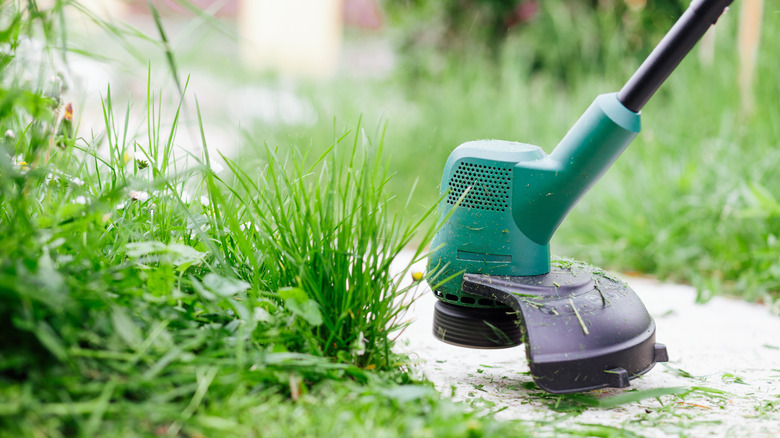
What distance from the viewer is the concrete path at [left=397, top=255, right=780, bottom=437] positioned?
4.32ft

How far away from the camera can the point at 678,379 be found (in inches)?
63.9

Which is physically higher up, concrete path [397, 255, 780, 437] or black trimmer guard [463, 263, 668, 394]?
black trimmer guard [463, 263, 668, 394]

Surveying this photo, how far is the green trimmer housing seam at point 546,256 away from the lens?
1389 mm

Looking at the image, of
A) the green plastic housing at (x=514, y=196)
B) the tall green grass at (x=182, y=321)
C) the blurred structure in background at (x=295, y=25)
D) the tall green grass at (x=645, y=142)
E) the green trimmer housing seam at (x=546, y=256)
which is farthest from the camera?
the blurred structure in background at (x=295, y=25)

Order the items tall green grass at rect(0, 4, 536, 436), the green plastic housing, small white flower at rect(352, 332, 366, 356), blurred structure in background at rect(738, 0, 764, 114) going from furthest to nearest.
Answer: blurred structure in background at rect(738, 0, 764, 114) < the green plastic housing < small white flower at rect(352, 332, 366, 356) < tall green grass at rect(0, 4, 536, 436)

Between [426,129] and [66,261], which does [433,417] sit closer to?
[66,261]

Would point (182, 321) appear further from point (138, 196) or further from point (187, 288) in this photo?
A: point (138, 196)

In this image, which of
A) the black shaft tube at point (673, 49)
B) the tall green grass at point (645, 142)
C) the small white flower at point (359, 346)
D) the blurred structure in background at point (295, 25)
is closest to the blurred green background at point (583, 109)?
the tall green grass at point (645, 142)

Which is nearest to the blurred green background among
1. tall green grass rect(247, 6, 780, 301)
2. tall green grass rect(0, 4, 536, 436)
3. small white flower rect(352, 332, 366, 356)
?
tall green grass rect(247, 6, 780, 301)

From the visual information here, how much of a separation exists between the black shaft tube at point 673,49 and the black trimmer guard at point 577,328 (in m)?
0.42

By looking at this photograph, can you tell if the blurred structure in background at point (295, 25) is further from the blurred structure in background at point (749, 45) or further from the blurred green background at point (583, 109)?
the blurred structure in background at point (749, 45)

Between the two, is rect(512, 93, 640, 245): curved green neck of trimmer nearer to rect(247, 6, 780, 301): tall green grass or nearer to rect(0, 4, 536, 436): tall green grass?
rect(0, 4, 536, 436): tall green grass

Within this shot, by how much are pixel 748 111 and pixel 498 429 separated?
3046 millimetres

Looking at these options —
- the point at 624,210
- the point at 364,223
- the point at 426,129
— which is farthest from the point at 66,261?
the point at 426,129
